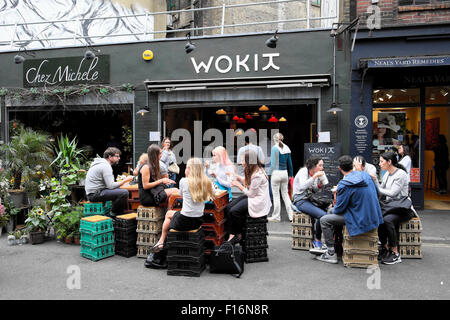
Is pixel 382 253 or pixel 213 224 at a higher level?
pixel 213 224

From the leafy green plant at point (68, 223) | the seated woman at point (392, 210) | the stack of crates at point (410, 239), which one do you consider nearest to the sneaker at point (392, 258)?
the seated woman at point (392, 210)

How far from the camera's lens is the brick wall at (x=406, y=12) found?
9094 millimetres

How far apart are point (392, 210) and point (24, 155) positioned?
7.62m

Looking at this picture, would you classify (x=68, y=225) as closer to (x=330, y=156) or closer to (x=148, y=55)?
(x=148, y=55)

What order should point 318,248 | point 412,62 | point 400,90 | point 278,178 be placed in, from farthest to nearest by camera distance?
point 400,90 → point 412,62 → point 278,178 → point 318,248

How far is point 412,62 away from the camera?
8688mm

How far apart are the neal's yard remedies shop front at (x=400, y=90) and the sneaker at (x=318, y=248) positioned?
4.18 meters

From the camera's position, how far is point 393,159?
6.00 metres

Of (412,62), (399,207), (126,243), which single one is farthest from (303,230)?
(412,62)

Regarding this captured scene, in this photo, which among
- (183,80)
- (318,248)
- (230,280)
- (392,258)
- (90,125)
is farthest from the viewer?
(90,125)

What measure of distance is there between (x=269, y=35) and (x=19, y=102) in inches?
341

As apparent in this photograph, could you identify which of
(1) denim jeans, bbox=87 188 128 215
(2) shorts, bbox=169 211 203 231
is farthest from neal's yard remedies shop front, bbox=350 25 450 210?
(1) denim jeans, bbox=87 188 128 215

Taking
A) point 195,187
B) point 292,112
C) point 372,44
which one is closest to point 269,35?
point 372,44

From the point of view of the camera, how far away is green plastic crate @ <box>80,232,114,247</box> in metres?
5.75
